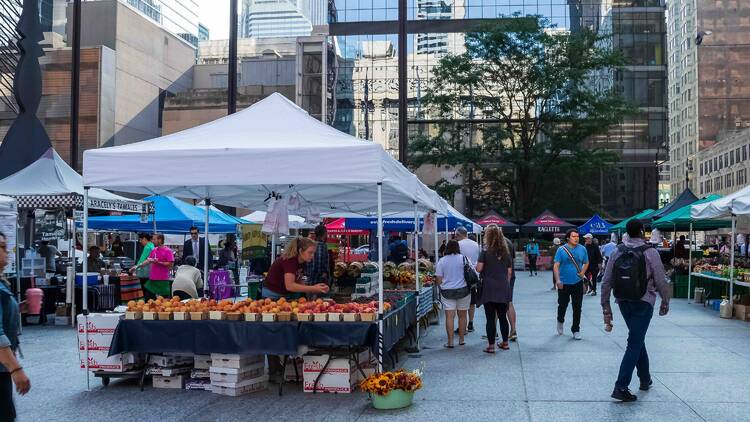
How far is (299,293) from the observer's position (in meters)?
9.74

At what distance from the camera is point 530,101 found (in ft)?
144

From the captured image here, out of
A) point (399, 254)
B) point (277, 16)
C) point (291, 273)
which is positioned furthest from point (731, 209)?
point (277, 16)

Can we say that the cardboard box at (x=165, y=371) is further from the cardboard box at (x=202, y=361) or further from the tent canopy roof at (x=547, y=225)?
the tent canopy roof at (x=547, y=225)

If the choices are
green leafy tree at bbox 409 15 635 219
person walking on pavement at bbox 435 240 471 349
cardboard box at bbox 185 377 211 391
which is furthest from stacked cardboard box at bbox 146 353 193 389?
green leafy tree at bbox 409 15 635 219

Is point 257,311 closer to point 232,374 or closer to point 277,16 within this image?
point 232,374

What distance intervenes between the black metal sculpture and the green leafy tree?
25.1m

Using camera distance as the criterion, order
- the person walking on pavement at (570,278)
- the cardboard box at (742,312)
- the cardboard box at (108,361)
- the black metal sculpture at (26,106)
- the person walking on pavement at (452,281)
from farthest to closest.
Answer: the black metal sculpture at (26,106) → the cardboard box at (742,312) → the person walking on pavement at (570,278) → the person walking on pavement at (452,281) → the cardboard box at (108,361)

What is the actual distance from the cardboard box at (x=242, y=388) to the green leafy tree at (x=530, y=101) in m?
35.3

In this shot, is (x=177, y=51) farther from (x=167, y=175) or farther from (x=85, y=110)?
(x=167, y=175)

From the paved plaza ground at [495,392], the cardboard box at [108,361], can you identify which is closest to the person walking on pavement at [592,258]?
the paved plaza ground at [495,392]

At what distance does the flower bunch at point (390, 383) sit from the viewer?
7.36m

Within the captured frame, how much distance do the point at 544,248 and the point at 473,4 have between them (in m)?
25.8

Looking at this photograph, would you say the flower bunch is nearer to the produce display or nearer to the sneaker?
the produce display

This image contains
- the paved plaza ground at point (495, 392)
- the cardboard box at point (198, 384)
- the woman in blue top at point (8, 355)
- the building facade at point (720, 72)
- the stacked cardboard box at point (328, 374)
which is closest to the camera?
the woman in blue top at point (8, 355)
